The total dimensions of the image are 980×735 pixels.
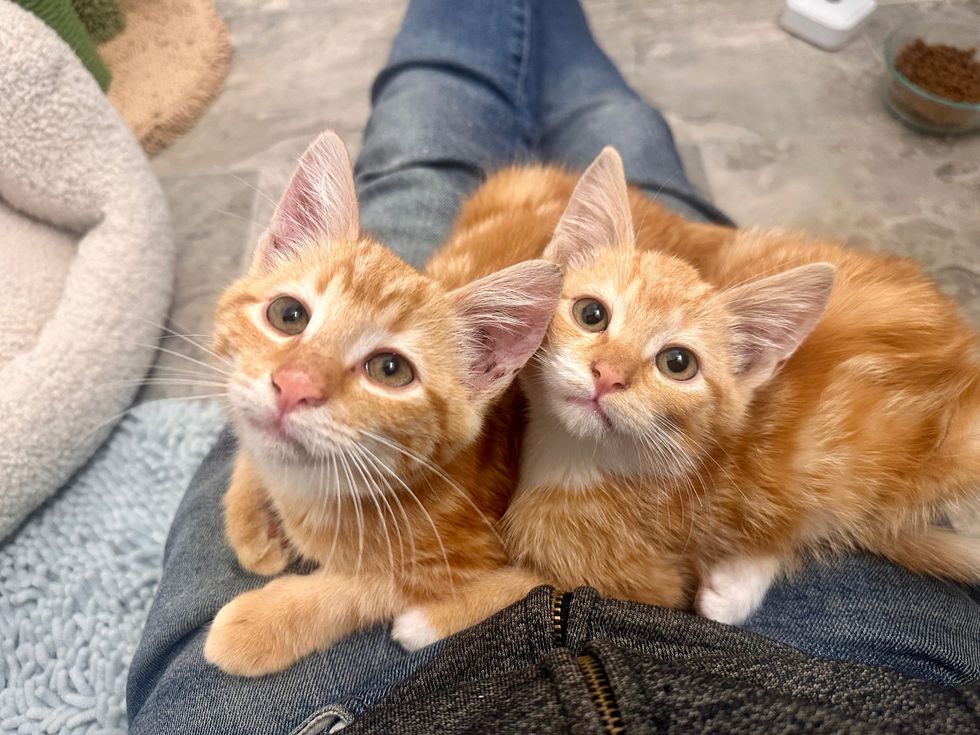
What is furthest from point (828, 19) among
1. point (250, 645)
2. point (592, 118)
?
point (250, 645)

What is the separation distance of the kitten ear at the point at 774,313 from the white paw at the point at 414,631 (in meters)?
0.48

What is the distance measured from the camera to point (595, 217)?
2.87 feet

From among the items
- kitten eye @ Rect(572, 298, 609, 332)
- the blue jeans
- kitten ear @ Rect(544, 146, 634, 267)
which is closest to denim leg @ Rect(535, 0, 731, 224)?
the blue jeans

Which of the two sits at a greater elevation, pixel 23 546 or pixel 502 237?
pixel 502 237

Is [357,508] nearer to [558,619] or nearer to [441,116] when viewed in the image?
[558,619]

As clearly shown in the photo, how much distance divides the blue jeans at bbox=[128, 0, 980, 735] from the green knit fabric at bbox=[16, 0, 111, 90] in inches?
27.8

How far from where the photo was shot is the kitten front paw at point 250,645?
2.63 ft

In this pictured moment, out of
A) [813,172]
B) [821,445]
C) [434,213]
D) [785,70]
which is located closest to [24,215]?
[434,213]

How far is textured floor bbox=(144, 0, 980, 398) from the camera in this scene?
5.42ft

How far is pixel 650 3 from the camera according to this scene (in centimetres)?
211

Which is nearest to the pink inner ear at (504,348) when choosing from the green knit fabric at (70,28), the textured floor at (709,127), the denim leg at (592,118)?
the denim leg at (592,118)

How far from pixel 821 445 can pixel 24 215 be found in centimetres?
143

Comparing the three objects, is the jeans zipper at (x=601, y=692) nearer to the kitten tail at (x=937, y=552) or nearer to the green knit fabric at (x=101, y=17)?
the kitten tail at (x=937, y=552)

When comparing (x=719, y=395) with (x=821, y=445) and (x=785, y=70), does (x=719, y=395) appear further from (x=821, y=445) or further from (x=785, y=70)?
(x=785, y=70)
